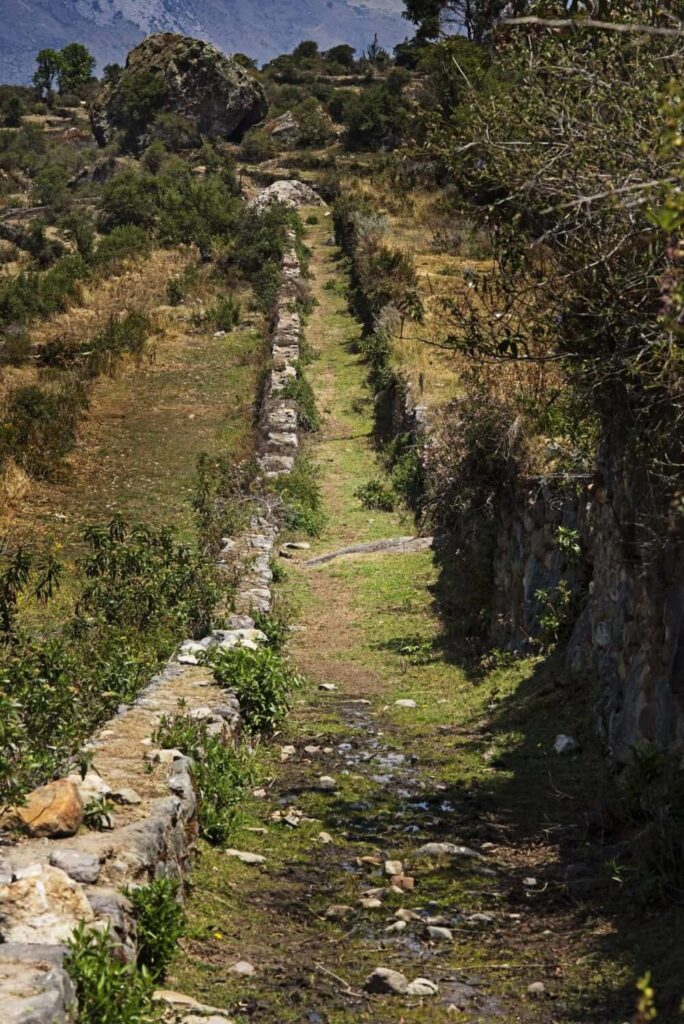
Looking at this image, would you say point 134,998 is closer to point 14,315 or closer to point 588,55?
point 588,55

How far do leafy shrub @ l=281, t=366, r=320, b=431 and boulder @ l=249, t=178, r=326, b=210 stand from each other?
64.7 feet

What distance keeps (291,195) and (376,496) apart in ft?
90.1

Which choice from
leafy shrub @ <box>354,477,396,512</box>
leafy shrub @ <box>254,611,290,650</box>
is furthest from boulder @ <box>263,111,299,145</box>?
leafy shrub @ <box>254,611,290,650</box>

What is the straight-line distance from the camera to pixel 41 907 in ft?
13.5

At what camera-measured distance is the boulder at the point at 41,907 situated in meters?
4.00

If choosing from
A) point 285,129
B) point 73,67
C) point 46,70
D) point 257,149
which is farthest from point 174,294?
point 73,67

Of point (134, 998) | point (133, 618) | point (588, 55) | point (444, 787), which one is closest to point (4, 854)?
point (134, 998)

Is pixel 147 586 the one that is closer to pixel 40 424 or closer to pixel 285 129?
pixel 40 424

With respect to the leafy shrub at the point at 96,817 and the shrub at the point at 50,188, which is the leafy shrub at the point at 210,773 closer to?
the leafy shrub at the point at 96,817

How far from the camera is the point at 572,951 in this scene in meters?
4.86

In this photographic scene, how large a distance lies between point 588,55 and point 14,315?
2126cm

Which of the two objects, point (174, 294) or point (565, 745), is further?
point (174, 294)

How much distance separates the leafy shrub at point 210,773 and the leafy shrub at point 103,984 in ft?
6.33

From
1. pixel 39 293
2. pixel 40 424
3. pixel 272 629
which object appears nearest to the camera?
pixel 272 629
